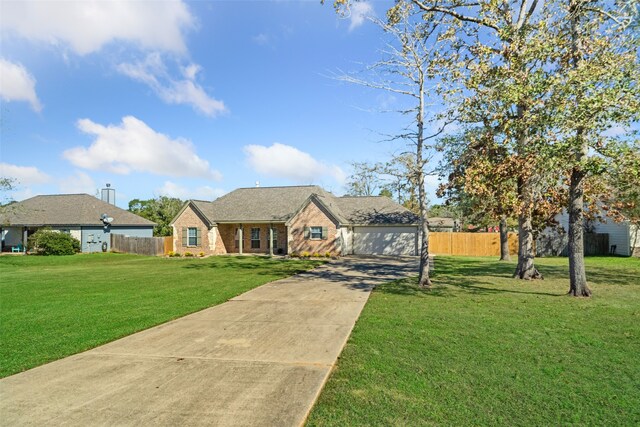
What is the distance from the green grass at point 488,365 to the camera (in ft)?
14.3

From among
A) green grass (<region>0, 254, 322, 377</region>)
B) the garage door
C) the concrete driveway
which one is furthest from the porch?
the concrete driveway

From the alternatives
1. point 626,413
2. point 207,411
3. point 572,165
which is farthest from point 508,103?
point 207,411

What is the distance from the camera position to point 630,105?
10047 mm

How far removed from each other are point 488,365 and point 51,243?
35.0 metres

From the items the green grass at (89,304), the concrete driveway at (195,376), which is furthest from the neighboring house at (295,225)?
the concrete driveway at (195,376)

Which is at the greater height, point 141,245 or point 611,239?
point 611,239

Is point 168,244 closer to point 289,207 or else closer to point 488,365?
point 289,207

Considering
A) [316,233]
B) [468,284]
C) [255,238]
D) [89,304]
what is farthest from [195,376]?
[255,238]

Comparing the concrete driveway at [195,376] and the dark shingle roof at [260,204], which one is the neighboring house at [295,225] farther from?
the concrete driveway at [195,376]

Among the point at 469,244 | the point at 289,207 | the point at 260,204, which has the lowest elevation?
the point at 469,244

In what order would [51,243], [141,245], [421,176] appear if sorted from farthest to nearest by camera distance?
[141,245], [51,243], [421,176]

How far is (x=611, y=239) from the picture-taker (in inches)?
1134

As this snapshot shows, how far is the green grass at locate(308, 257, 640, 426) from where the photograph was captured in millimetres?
4359

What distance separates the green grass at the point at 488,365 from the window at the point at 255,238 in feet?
72.6
